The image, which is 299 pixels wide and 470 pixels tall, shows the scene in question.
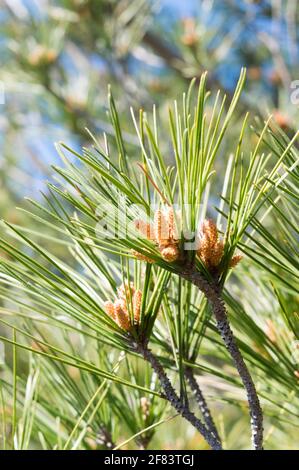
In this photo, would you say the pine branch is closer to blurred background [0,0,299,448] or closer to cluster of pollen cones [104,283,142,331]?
cluster of pollen cones [104,283,142,331]

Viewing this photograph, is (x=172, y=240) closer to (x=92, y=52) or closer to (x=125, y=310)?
(x=125, y=310)

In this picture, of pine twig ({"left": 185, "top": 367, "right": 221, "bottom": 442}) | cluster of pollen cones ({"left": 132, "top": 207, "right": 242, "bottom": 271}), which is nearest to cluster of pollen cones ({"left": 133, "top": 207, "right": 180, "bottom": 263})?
cluster of pollen cones ({"left": 132, "top": 207, "right": 242, "bottom": 271})

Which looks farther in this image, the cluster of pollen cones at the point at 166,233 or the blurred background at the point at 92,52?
the blurred background at the point at 92,52

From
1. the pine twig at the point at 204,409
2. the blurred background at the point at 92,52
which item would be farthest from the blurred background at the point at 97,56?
the pine twig at the point at 204,409

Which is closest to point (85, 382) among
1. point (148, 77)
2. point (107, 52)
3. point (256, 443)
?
point (256, 443)

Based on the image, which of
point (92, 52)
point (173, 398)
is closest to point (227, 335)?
point (173, 398)

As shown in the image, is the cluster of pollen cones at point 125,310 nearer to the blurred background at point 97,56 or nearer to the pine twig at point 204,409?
the pine twig at point 204,409
